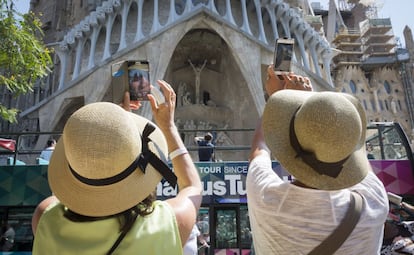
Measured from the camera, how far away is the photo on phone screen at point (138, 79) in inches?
95.1

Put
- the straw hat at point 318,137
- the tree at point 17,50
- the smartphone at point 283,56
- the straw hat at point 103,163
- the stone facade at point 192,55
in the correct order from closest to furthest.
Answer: the straw hat at point 103,163, the straw hat at point 318,137, the smartphone at point 283,56, the tree at point 17,50, the stone facade at point 192,55

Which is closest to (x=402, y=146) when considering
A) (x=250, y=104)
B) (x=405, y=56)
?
(x=250, y=104)

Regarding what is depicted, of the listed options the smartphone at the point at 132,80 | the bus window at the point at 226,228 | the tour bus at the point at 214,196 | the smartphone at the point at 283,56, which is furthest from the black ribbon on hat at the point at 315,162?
the bus window at the point at 226,228

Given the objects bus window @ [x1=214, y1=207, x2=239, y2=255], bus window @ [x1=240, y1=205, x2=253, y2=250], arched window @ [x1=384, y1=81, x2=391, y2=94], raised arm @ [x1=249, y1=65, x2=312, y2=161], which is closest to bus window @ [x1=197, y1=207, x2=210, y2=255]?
bus window @ [x1=214, y1=207, x2=239, y2=255]

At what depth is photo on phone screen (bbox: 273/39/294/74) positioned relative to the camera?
2.24m

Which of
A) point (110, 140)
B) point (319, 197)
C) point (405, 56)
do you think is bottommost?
point (319, 197)

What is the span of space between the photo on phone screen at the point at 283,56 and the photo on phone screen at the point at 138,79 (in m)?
0.88

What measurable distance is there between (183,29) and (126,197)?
21895 mm

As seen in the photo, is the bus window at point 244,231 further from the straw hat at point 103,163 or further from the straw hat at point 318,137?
the straw hat at point 103,163

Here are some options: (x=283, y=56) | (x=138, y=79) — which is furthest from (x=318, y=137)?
(x=138, y=79)

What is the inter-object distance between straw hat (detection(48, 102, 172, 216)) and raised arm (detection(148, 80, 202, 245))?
176 millimetres

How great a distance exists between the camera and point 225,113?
24172 millimetres

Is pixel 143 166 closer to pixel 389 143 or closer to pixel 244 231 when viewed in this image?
pixel 244 231

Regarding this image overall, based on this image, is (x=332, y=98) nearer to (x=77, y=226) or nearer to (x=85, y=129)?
(x=85, y=129)
